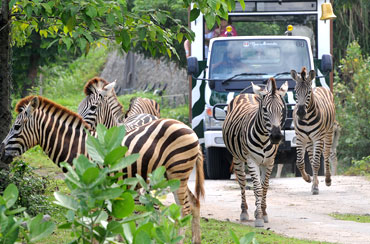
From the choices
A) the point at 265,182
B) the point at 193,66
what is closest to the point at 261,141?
the point at 265,182

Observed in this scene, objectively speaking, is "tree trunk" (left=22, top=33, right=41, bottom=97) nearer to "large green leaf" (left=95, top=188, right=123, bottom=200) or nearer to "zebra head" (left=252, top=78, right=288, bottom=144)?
"zebra head" (left=252, top=78, right=288, bottom=144)

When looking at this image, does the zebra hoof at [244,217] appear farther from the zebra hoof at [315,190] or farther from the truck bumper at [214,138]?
the truck bumper at [214,138]

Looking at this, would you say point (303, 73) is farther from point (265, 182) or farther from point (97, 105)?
point (97, 105)

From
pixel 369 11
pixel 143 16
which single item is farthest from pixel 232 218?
pixel 369 11

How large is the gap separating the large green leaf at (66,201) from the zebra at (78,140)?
384 cm

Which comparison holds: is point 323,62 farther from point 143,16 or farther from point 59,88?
point 59,88

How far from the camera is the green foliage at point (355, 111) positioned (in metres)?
16.8

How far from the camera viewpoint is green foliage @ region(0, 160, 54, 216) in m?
7.62

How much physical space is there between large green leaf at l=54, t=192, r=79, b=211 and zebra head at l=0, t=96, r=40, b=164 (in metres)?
4.05

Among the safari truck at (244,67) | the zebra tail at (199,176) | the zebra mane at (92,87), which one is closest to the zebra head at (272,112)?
the zebra tail at (199,176)

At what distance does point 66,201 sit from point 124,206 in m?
0.22

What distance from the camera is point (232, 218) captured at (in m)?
9.28

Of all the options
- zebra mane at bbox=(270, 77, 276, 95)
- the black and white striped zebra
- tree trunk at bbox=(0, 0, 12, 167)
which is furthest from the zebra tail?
the black and white striped zebra

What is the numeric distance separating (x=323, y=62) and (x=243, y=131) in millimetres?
3959
